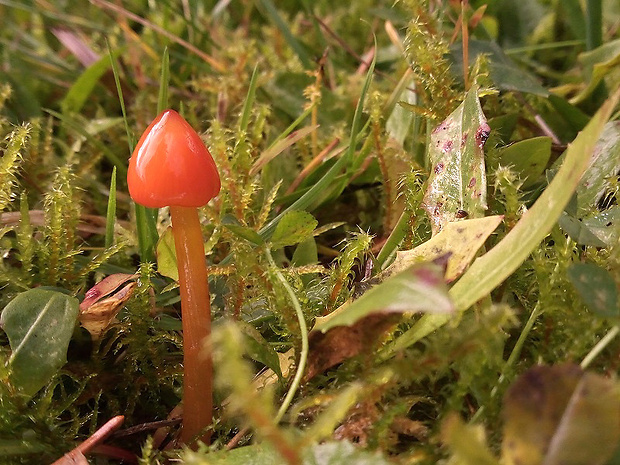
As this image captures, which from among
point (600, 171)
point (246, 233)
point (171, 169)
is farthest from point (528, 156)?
point (171, 169)

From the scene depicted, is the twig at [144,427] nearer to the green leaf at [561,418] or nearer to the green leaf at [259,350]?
the green leaf at [259,350]

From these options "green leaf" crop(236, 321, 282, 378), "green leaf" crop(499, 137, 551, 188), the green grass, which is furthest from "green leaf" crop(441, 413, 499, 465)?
"green leaf" crop(499, 137, 551, 188)

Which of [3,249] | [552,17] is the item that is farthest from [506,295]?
[552,17]

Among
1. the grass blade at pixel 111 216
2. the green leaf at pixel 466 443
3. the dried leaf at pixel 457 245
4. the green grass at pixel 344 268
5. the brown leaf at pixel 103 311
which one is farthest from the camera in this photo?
the grass blade at pixel 111 216

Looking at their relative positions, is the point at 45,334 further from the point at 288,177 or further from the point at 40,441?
the point at 288,177

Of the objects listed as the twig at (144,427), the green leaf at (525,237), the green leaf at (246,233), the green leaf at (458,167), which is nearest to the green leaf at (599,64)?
the green leaf at (458,167)

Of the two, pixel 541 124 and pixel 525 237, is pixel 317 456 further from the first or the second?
pixel 541 124
